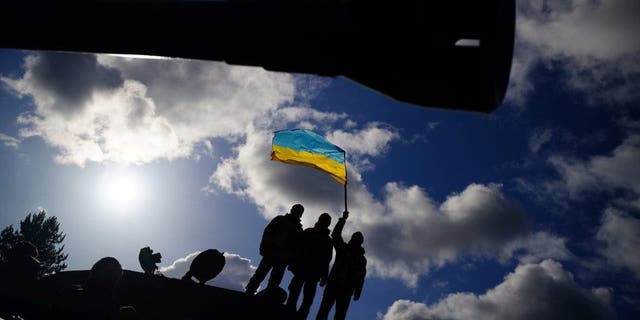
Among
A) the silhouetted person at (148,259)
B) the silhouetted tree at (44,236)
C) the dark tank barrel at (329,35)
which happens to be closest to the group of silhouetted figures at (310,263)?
the silhouetted person at (148,259)

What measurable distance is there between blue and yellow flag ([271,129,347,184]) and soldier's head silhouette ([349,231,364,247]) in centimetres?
219

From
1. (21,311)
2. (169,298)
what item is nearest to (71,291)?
(21,311)

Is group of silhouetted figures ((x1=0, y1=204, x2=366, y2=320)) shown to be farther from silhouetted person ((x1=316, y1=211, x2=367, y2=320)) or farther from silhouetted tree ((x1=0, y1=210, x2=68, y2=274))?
silhouetted tree ((x1=0, y1=210, x2=68, y2=274))

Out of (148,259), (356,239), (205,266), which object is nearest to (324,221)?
(356,239)

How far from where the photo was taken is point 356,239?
7.61 m

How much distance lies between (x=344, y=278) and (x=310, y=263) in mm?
674

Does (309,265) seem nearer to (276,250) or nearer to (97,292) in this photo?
(276,250)

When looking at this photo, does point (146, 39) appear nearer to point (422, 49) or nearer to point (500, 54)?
point (422, 49)

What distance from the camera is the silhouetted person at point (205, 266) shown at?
743 centimetres

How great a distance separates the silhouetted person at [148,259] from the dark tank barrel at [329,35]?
7.68 m

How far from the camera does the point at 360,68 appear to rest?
42.0 inches

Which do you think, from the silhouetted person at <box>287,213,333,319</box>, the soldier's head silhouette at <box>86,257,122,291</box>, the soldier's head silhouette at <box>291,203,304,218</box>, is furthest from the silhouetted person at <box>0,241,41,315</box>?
the soldier's head silhouette at <box>291,203,304,218</box>

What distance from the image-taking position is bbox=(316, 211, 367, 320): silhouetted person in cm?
727

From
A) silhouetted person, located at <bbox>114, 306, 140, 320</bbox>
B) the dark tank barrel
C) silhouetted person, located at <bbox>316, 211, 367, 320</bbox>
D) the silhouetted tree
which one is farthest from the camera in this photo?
the silhouetted tree
